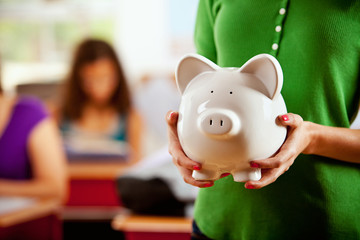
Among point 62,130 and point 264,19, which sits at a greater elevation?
point 264,19

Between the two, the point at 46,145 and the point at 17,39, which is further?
the point at 17,39

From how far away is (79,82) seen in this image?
2.90 meters

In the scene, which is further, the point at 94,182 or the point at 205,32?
the point at 94,182

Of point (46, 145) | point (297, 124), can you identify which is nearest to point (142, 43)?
point (46, 145)

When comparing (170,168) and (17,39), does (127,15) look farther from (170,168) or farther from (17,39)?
(170,168)

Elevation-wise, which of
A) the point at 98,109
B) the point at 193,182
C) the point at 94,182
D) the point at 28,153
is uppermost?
the point at 193,182

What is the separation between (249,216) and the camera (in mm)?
698

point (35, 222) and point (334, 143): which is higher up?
→ point (334, 143)

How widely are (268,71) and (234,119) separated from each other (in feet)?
0.28

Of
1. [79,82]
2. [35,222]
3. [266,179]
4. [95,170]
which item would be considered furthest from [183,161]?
[79,82]

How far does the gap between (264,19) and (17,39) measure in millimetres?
4021

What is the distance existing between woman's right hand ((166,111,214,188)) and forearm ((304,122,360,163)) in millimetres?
158

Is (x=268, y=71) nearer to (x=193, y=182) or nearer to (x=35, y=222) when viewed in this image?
(x=193, y=182)

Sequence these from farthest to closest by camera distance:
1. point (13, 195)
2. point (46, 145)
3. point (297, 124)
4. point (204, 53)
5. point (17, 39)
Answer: point (17, 39) < point (46, 145) < point (13, 195) < point (204, 53) < point (297, 124)
